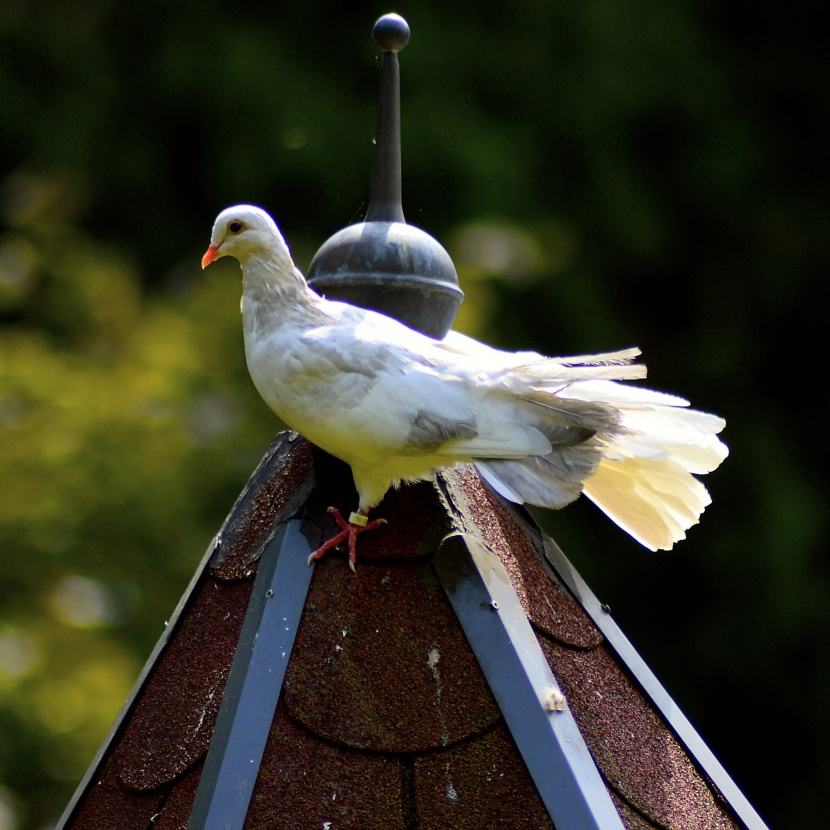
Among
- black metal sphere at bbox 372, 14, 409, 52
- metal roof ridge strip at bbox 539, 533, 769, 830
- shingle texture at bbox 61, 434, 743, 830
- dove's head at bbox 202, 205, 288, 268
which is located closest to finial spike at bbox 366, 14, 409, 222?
black metal sphere at bbox 372, 14, 409, 52

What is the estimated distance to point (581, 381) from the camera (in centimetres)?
199

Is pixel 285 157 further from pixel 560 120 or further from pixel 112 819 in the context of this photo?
pixel 112 819

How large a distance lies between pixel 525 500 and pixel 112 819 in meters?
0.84

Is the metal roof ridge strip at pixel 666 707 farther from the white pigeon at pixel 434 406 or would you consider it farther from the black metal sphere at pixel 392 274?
the black metal sphere at pixel 392 274

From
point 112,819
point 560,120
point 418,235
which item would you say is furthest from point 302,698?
point 560,120

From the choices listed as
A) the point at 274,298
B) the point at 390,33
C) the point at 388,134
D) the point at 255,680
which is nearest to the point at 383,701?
the point at 255,680

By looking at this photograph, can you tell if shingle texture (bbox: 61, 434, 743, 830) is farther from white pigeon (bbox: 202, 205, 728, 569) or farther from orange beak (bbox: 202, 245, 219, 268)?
orange beak (bbox: 202, 245, 219, 268)

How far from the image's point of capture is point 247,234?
6.93 feet

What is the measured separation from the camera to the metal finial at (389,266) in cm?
212

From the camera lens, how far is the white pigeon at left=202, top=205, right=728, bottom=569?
6.31 ft

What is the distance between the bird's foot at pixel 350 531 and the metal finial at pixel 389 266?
0.43 metres

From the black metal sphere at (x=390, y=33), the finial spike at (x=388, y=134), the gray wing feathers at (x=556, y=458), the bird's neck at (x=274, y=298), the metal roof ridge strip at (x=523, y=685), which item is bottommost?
the metal roof ridge strip at (x=523, y=685)

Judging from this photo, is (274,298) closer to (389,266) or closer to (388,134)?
(389,266)

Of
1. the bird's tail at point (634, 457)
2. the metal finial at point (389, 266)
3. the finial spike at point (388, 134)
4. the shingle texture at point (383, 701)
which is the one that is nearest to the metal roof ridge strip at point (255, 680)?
the shingle texture at point (383, 701)
